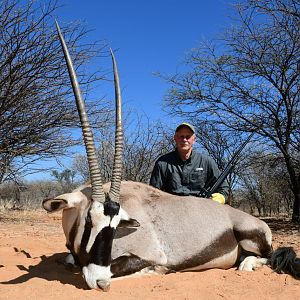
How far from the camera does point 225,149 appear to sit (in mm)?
17594

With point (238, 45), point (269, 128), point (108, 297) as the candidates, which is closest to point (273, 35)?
point (238, 45)

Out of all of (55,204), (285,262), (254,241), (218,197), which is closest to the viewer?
(55,204)

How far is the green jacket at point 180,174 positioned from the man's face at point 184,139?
0.13 metres

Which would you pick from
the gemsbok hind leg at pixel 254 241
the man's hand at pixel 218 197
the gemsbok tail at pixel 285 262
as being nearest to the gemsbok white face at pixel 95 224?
the gemsbok hind leg at pixel 254 241

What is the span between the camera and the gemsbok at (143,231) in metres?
3.43

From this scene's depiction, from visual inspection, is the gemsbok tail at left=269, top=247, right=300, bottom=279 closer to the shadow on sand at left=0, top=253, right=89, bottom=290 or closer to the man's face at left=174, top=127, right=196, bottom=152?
the man's face at left=174, top=127, right=196, bottom=152

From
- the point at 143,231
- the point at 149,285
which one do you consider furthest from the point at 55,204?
the point at 149,285

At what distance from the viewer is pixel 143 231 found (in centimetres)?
404

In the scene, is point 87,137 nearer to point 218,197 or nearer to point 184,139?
point 184,139

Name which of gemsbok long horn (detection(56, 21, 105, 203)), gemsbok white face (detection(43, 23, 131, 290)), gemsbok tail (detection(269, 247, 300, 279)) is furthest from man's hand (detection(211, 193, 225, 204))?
gemsbok long horn (detection(56, 21, 105, 203))

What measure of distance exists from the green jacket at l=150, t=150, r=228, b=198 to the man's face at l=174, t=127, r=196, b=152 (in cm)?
13

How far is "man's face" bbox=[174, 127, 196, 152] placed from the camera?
5.37m

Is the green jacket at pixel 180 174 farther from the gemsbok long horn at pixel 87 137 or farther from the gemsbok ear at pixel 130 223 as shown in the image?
the gemsbok long horn at pixel 87 137

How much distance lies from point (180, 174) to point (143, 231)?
1.45m
